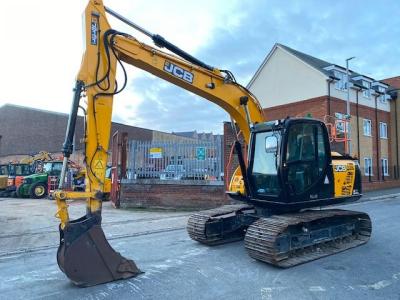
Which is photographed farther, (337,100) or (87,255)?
(337,100)

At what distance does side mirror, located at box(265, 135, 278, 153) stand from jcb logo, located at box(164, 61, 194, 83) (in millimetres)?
1853

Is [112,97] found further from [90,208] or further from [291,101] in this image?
[291,101]

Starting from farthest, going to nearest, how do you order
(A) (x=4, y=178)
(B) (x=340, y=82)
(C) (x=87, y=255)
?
(B) (x=340, y=82)
(A) (x=4, y=178)
(C) (x=87, y=255)

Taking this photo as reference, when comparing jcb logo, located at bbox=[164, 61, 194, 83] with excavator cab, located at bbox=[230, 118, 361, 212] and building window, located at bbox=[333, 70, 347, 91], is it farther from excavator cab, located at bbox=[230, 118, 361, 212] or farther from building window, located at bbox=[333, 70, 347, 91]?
building window, located at bbox=[333, 70, 347, 91]

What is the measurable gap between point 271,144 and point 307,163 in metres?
0.79

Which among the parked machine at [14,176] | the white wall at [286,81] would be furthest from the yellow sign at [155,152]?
the white wall at [286,81]

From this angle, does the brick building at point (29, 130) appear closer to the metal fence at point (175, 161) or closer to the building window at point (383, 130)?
the building window at point (383, 130)

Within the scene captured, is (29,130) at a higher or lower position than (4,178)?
higher

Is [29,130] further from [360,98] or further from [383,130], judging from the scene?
[383,130]

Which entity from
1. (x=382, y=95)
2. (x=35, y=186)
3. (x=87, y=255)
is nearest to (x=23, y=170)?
(x=35, y=186)

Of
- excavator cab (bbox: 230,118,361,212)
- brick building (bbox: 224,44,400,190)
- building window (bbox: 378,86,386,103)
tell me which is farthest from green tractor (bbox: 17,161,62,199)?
building window (bbox: 378,86,386,103)

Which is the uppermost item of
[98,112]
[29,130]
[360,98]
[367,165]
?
[360,98]

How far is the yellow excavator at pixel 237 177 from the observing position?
5571mm

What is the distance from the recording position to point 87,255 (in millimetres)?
5371
